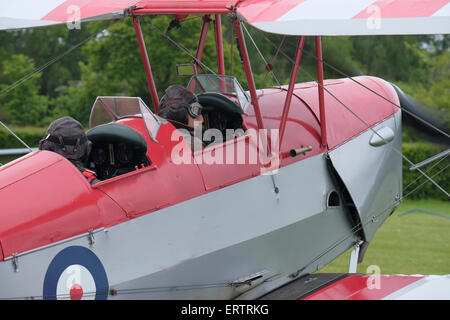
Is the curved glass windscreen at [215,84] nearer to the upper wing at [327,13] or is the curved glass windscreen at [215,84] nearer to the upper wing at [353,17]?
the upper wing at [327,13]

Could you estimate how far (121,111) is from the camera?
4559 millimetres

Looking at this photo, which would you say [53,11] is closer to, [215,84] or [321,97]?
[215,84]

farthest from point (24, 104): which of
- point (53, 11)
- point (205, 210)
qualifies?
point (205, 210)

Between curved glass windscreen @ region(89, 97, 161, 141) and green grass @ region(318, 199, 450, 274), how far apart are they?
4.93m

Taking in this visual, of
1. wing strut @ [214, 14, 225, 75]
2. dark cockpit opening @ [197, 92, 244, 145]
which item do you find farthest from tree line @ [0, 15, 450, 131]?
dark cockpit opening @ [197, 92, 244, 145]

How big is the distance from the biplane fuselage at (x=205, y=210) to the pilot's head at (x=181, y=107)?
1.16 feet

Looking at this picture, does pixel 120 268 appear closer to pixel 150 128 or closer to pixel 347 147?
pixel 150 128

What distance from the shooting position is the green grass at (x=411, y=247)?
959 cm

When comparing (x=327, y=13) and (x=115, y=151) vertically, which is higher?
(x=327, y=13)

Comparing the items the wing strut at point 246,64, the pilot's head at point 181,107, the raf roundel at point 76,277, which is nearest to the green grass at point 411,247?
the pilot's head at point 181,107

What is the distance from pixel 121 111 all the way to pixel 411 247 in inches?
315

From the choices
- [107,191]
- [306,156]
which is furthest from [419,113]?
[107,191]

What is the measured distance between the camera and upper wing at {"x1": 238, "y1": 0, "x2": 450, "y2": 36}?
13.3ft

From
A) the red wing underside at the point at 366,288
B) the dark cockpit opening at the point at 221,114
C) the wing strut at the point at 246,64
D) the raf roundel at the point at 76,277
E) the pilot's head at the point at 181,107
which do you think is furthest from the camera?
the dark cockpit opening at the point at 221,114
